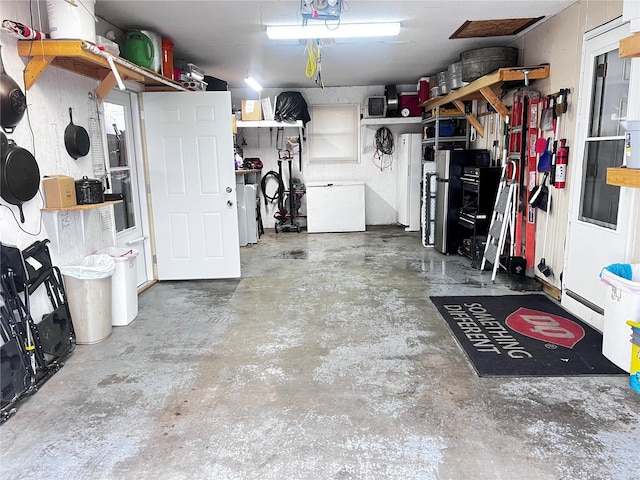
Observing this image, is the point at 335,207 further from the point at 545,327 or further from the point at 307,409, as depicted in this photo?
the point at 307,409

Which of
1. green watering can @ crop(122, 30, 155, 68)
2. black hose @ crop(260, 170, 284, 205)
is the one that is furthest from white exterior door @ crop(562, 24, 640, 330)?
black hose @ crop(260, 170, 284, 205)

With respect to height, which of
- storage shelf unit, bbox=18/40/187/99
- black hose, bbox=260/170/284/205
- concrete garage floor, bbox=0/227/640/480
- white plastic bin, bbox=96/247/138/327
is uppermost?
storage shelf unit, bbox=18/40/187/99

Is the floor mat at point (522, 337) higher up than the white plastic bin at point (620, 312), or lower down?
lower down

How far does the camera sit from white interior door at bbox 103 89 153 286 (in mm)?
4330

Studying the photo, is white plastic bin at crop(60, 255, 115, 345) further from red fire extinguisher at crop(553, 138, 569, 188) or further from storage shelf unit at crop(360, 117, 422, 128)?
storage shelf unit at crop(360, 117, 422, 128)

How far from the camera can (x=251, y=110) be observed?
754 centimetres

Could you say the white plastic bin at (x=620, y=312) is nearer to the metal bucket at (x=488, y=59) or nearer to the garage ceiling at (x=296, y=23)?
the garage ceiling at (x=296, y=23)

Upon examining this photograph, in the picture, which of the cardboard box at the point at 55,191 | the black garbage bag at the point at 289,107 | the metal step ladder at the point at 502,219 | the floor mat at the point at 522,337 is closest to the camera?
the floor mat at the point at 522,337

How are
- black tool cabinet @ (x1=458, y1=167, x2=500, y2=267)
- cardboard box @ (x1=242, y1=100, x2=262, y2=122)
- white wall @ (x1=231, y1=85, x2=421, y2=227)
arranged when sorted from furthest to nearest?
white wall @ (x1=231, y1=85, x2=421, y2=227) < cardboard box @ (x1=242, y1=100, x2=262, y2=122) < black tool cabinet @ (x1=458, y1=167, x2=500, y2=267)

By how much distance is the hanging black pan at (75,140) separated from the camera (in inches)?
133

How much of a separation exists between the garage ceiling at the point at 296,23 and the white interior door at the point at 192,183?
2.42ft

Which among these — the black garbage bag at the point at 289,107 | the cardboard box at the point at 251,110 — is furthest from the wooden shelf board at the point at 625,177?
the cardboard box at the point at 251,110

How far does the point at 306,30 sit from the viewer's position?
4086mm

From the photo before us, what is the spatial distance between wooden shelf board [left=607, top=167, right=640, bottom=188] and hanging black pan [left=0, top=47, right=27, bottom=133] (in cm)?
378
